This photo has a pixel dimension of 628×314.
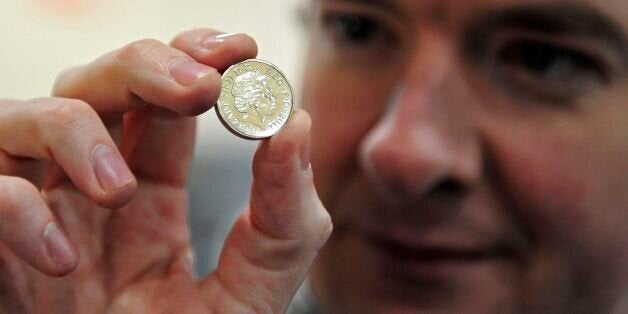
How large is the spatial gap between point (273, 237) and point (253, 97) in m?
0.17

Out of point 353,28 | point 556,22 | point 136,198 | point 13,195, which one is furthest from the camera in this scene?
point 353,28

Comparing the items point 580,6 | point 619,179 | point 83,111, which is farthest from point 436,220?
point 83,111

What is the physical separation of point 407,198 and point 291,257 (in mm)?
308

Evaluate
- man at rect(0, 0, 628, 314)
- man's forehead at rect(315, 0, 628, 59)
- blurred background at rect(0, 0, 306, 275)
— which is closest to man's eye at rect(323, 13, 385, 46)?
man at rect(0, 0, 628, 314)

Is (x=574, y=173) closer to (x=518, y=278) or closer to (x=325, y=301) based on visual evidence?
(x=518, y=278)

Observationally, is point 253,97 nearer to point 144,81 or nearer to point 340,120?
point 144,81

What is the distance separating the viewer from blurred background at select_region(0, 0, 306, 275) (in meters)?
2.42

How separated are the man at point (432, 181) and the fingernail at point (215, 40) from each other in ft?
0.42

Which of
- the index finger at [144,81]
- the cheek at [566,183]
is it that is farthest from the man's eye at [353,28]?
the index finger at [144,81]

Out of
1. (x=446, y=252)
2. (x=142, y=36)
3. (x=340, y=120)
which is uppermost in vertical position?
(x=340, y=120)

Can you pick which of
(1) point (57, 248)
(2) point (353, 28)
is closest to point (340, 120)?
(2) point (353, 28)

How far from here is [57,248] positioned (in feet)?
2.52

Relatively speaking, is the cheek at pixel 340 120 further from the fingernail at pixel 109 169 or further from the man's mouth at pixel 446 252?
the fingernail at pixel 109 169

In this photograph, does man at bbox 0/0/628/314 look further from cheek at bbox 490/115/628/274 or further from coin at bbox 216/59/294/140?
coin at bbox 216/59/294/140
